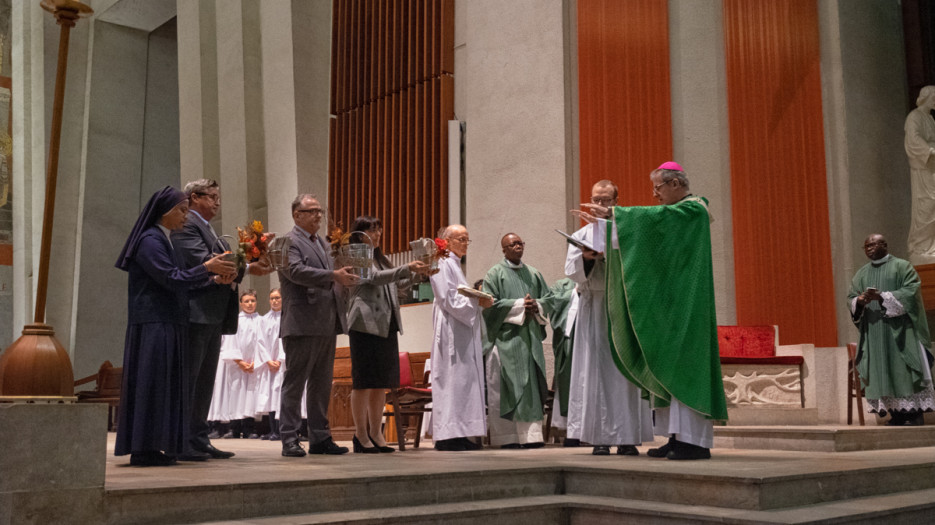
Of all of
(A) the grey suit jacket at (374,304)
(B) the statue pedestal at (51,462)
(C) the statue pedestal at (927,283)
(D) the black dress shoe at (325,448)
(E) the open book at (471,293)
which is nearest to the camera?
(B) the statue pedestal at (51,462)

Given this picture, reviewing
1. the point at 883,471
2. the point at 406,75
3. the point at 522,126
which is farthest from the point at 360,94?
the point at 883,471

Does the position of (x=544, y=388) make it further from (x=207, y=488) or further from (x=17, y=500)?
(x=17, y=500)

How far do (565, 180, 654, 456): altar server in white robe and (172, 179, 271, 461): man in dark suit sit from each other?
190 centimetres

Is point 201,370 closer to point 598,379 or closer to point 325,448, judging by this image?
point 325,448

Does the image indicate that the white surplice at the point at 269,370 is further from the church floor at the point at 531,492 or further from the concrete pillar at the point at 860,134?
the concrete pillar at the point at 860,134

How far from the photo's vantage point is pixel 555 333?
25.1ft

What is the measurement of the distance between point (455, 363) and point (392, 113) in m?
5.85

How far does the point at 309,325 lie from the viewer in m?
5.42

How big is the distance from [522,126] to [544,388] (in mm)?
3705

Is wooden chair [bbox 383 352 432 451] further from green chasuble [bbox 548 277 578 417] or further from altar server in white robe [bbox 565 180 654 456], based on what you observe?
altar server in white robe [bbox 565 180 654 456]

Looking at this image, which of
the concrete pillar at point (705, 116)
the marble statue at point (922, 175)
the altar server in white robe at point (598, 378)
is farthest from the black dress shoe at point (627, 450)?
the marble statue at point (922, 175)

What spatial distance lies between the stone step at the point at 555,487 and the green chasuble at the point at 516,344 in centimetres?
232

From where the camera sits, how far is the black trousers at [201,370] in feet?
16.9

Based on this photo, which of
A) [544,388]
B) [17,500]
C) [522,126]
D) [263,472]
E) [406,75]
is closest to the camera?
[17,500]
